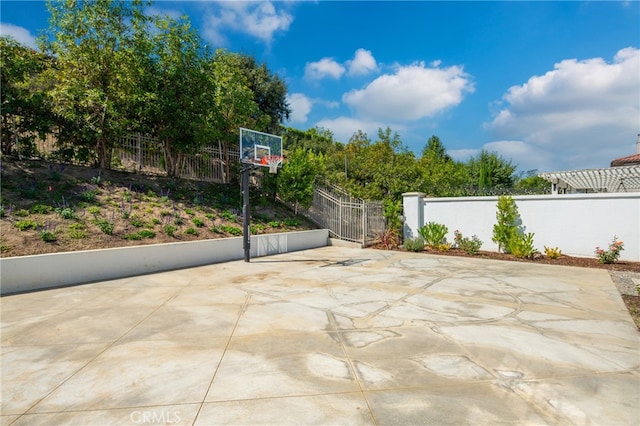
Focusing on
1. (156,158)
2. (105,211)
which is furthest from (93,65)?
(105,211)

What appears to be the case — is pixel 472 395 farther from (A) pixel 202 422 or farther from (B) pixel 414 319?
(A) pixel 202 422

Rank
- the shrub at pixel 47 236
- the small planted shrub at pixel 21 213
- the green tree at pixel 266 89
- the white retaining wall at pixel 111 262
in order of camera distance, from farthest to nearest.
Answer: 1. the green tree at pixel 266 89
2. the small planted shrub at pixel 21 213
3. the shrub at pixel 47 236
4. the white retaining wall at pixel 111 262

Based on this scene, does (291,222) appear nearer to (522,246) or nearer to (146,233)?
(146,233)

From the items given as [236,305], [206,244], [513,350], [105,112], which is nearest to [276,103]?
[105,112]

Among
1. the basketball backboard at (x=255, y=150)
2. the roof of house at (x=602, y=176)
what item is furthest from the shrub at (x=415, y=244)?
the roof of house at (x=602, y=176)

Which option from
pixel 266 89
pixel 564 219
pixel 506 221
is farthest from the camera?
pixel 266 89

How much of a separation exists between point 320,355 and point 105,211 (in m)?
9.16

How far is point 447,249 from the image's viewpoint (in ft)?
40.8

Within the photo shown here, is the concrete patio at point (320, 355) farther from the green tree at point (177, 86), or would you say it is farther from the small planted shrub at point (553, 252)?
the green tree at point (177, 86)

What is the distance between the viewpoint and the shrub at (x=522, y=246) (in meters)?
10.8

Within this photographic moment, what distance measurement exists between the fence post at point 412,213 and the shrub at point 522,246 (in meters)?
3.58

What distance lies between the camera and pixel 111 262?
7.95 m

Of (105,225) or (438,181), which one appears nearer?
(105,225)

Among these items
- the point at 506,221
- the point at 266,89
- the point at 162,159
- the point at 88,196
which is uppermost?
the point at 266,89
